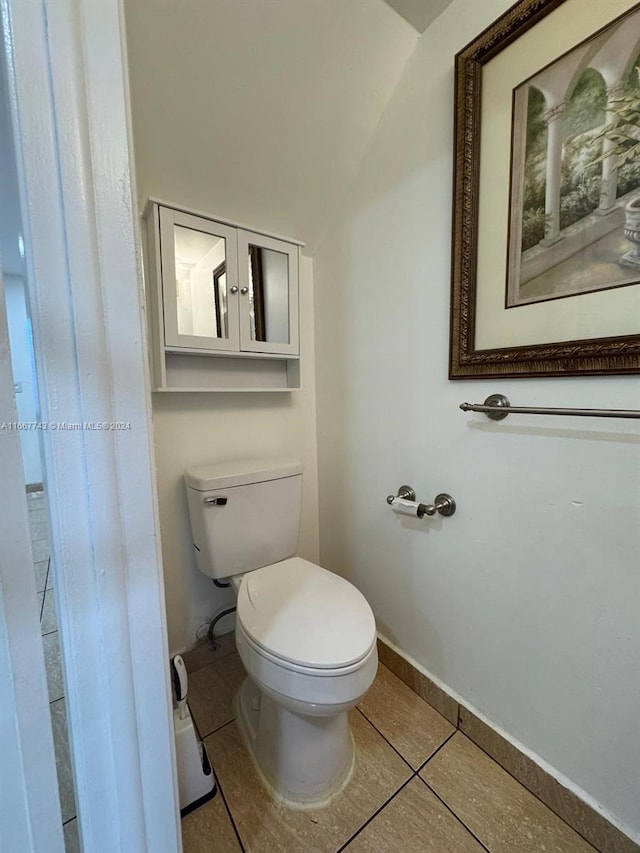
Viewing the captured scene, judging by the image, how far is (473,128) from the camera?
89cm

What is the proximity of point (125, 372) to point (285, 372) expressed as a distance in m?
1.09

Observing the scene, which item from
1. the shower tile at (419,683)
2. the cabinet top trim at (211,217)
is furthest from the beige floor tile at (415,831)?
the cabinet top trim at (211,217)

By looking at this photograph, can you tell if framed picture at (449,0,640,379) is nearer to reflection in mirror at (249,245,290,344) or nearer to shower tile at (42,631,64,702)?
reflection in mirror at (249,245,290,344)

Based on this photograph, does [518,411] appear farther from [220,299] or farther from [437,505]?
[220,299]

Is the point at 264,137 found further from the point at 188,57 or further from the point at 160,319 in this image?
the point at 160,319

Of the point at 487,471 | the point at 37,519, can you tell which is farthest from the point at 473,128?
the point at 37,519

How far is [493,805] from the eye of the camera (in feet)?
2.88

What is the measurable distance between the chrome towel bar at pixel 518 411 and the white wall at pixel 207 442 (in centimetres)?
79

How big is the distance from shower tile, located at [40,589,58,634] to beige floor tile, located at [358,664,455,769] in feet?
3.61

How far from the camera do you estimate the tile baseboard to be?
78cm

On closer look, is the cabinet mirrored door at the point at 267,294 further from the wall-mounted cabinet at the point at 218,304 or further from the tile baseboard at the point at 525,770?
the tile baseboard at the point at 525,770

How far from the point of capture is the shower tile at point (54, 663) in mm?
421

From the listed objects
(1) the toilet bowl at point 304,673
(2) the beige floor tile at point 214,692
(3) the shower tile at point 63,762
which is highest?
(3) the shower tile at point 63,762

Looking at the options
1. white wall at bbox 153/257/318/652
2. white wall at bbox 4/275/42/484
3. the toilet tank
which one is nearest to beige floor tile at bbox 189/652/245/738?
white wall at bbox 153/257/318/652
